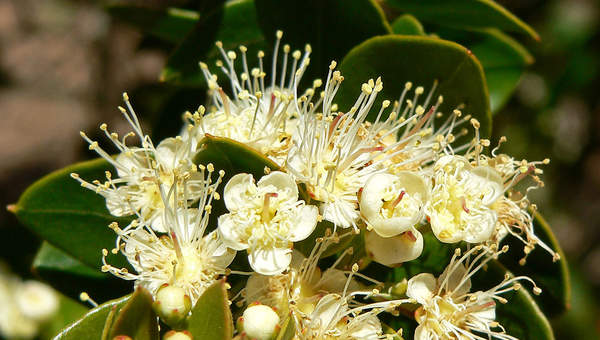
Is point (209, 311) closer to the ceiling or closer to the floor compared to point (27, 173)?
closer to the ceiling

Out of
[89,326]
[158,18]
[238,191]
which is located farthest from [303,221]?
[158,18]

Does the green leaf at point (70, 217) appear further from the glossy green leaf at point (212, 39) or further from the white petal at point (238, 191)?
the white petal at point (238, 191)

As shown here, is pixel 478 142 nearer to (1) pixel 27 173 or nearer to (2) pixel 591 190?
(2) pixel 591 190

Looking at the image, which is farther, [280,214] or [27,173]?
[27,173]

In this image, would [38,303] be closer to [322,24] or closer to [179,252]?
[179,252]

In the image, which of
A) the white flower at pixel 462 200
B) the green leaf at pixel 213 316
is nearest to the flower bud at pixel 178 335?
the green leaf at pixel 213 316

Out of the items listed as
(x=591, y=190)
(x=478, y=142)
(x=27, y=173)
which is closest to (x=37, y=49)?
(x=27, y=173)
